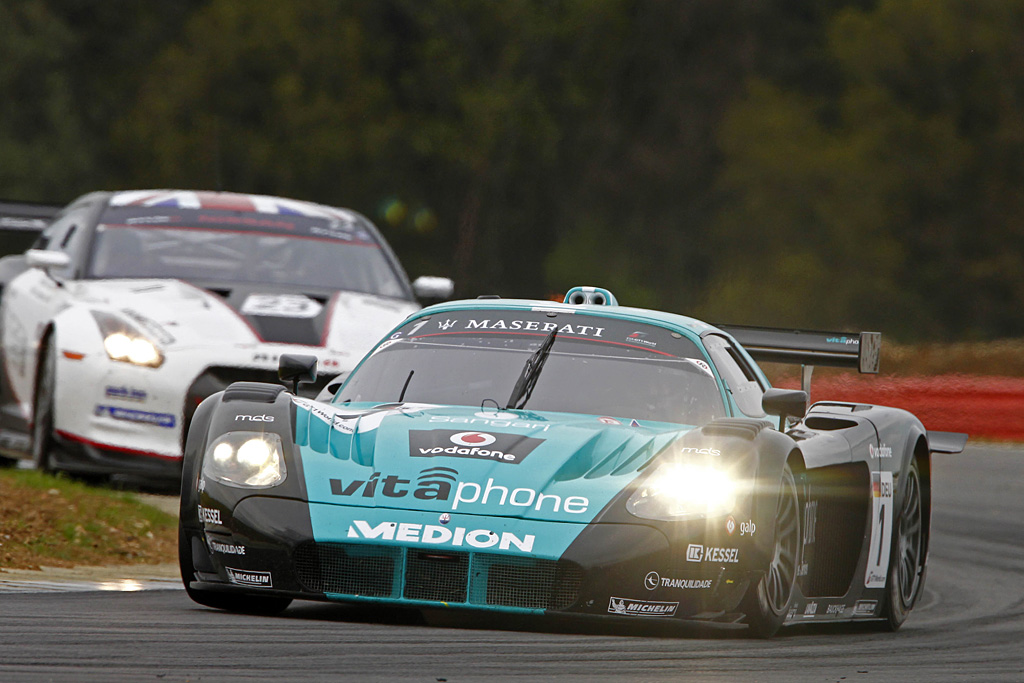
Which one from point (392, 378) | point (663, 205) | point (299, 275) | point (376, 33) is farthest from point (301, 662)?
point (376, 33)

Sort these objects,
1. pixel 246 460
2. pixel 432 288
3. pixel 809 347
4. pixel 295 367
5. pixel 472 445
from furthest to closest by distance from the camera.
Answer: pixel 432 288
pixel 809 347
pixel 295 367
pixel 246 460
pixel 472 445

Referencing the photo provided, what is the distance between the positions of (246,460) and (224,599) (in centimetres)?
47

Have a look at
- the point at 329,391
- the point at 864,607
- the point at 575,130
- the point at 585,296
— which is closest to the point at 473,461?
the point at 329,391

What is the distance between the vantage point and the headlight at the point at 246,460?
583 centimetres

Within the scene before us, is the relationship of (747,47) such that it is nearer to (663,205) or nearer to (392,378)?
(663,205)

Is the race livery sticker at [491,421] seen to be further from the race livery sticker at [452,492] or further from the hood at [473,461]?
the race livery sticker at [452,492]

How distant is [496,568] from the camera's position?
5453 mm

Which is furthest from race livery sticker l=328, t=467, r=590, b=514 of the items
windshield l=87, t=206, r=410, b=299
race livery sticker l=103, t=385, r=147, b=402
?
windshield l=87, t=206, r=410, b=299

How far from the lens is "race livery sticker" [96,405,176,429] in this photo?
393 inches

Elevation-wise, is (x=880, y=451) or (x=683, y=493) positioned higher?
(x=683, y=493)

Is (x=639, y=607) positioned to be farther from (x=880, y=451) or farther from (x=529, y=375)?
(x=880, y=451)

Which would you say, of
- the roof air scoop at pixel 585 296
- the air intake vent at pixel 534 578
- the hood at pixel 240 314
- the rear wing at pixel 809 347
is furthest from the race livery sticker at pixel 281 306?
the air intake vent at pixel 534 578

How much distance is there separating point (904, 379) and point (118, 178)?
141 feet

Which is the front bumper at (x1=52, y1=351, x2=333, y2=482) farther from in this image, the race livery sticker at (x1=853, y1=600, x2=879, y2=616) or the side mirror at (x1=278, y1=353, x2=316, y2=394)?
the race livery sticker at (x1=853, y1=600, x2=879, y2=616)
